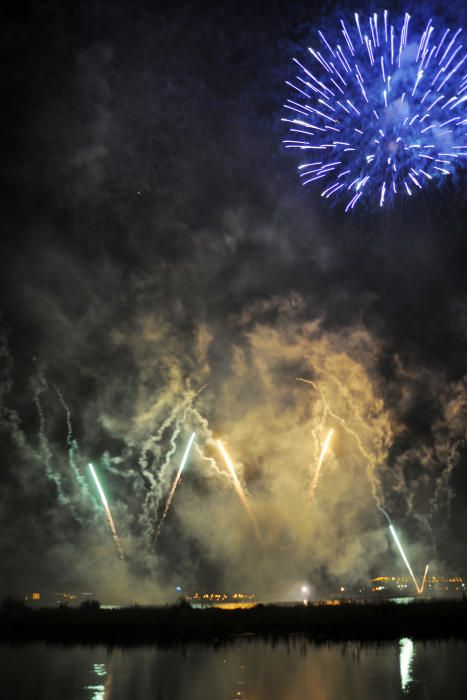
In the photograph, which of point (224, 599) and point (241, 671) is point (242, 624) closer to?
point (241, 671)

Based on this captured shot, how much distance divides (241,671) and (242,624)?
12.7 metres

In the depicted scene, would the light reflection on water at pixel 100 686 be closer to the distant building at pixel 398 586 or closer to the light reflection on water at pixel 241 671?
the light reflection on water at pixel 241 671

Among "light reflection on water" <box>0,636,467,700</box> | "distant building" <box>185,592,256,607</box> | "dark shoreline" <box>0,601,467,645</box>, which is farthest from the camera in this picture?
"distant building" <box>185,592,256,607</box>

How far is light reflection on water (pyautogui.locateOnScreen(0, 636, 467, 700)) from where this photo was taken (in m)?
20.7

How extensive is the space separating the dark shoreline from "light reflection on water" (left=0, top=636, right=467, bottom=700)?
6.74ft

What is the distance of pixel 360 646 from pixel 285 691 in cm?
1089

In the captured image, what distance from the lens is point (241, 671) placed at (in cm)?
2430

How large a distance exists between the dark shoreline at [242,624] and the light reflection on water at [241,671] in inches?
80.9

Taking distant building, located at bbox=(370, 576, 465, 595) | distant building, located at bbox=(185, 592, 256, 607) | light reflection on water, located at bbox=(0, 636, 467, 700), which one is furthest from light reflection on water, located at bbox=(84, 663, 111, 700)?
distant building, located at bbox=(370, 576, 465, 595)

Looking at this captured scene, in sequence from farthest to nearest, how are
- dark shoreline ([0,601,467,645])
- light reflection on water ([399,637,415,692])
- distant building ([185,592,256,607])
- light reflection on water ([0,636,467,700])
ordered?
distant building ([185,592,256,607]) → dark shoreline ([0,601,467,645]) → light reflection on water ([399,637,415,692]) → light reflection on water ([0,636,467,700])

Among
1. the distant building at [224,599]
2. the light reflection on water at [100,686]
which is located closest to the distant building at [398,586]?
the distant building at [224,599]

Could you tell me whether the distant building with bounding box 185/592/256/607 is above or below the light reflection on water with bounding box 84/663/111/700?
above

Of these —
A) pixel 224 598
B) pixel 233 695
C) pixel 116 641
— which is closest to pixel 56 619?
pixel 116 641

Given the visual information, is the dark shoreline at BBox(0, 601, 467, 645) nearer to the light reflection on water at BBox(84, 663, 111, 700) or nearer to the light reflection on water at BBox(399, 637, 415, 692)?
the light reflection on water at BBox(399, 637, 415, 692)
